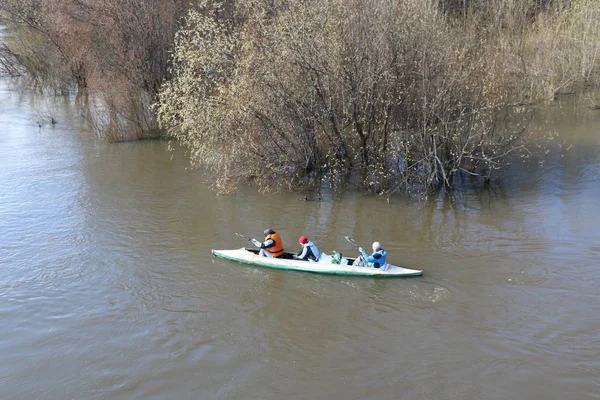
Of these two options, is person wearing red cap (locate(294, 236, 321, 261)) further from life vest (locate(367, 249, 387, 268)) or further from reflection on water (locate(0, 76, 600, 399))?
life vest (locate(367, 249, 387, 268))

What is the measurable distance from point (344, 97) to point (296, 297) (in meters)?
7.79

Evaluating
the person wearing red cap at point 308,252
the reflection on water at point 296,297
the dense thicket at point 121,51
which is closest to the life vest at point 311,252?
the person wearing red cap at point 308,252

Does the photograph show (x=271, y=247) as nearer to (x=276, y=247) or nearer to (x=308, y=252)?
(x=276, y=247)

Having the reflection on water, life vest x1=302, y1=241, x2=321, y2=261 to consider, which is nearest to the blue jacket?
the reflection on water

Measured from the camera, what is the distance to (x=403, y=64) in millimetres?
17062

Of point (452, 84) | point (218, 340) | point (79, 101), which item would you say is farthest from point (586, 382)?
point (79, 101)

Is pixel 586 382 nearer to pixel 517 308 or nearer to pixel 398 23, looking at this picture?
pixel 517 308

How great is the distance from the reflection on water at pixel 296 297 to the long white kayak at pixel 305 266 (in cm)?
22

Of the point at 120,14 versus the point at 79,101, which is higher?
the point at 120,14

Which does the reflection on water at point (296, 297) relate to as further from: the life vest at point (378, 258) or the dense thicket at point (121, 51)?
the dense thicket at point (121, 51)

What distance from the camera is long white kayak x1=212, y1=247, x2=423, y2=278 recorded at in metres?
13.1

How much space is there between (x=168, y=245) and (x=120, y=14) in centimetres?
1580

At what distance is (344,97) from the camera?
57.8 ft

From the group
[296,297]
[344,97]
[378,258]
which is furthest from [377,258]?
[344,97]
